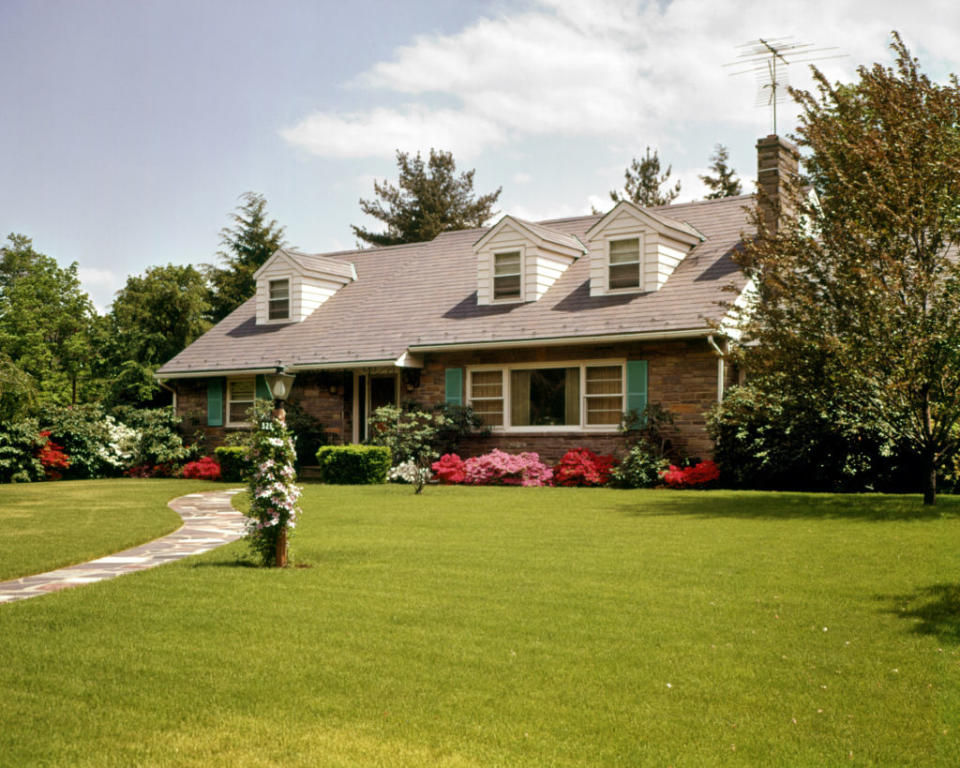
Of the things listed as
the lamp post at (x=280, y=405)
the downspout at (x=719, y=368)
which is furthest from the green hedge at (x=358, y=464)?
the lamp post at (x=280, y=405)

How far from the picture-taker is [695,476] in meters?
17.5

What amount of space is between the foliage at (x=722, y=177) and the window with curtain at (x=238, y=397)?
67.3 feet

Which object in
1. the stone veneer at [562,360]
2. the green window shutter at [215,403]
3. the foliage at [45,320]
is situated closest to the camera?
the stone veneer at [562,360]

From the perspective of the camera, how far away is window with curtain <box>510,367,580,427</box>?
20.2m

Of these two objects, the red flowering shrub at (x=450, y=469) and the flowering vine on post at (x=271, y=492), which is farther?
the red flowering shrub at (x=450, y=469)

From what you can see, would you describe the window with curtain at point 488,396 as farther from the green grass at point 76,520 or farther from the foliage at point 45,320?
the foliage at point 45,320

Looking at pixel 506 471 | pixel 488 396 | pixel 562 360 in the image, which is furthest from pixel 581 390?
pixel 506 471

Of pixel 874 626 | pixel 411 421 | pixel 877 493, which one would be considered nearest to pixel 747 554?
pixel 874 626

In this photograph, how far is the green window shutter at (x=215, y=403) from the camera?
2456 cm

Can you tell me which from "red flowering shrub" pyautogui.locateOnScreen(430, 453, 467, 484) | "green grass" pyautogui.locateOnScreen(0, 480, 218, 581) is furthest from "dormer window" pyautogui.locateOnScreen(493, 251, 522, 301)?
"green grass" pyautogui.locateOnScreen(0, 480, 218, 581)

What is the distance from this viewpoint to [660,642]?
589cm

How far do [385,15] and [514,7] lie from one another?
1.90 metres

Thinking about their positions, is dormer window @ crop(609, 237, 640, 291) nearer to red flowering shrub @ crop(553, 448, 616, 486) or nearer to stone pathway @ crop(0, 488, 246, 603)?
red flowering shrub @ crop(553, 448, 616, 486)

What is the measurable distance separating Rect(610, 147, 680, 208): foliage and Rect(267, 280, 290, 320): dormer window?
58.0ft
